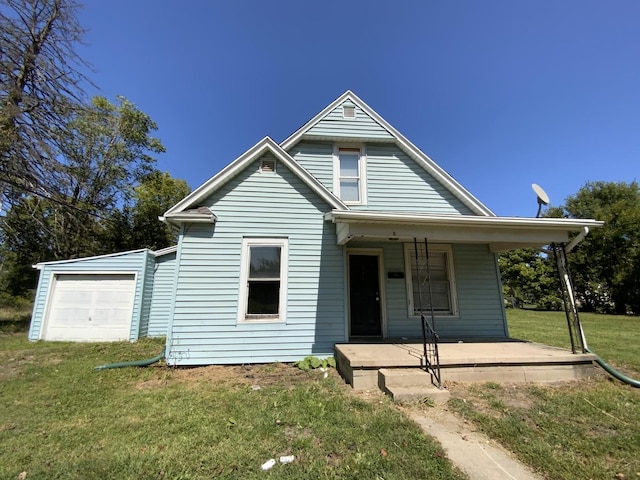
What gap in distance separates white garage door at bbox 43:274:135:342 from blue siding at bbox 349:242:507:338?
7916 mm

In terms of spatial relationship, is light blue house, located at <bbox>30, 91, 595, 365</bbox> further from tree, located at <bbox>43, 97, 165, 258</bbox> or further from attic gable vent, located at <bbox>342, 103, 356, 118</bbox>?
tree, located at <bbox>43, 97, 165, 258</bbox>

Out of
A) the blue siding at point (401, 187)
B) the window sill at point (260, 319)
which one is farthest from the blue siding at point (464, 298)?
the window sill at point (260, 319)

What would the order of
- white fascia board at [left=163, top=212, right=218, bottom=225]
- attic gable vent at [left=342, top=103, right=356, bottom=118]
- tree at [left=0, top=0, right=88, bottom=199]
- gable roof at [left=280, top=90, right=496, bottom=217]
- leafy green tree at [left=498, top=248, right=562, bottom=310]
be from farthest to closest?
1. leafy green tree at [left=498, top=248, right=562, bottom=310]
2. tree at [left=0, top=0, right=88, bottom=199]
3. attic gable vent at [left=342, top=103, right=356, bottom=118]
4. gable roof at [left=280, top=90, right=496, bottom=217]
5. white fascia board at [left=163, top=212, right=218, bottom=225]

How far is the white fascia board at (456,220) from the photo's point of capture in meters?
5.11

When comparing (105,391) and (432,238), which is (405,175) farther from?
(105,391)

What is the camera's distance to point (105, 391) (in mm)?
4535

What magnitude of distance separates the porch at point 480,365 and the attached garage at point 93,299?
785 cm

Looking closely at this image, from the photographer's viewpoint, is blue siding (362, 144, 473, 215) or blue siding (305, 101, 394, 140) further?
blue siding (305, 101, 394, 140)

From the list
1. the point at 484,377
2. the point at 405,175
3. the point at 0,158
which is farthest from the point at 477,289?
the point at 0,158

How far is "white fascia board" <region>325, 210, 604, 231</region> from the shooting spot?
5109 mm

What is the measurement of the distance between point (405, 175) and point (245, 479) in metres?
7.38

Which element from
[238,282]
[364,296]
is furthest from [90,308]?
[364,296]

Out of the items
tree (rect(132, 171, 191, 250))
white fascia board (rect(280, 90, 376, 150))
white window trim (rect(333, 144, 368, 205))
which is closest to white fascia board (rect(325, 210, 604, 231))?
white window trim (rect(333, 144, 368, 205))

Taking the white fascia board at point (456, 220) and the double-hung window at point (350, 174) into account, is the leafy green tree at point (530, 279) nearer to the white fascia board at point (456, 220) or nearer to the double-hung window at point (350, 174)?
the white fascia board at point (456, 220)
